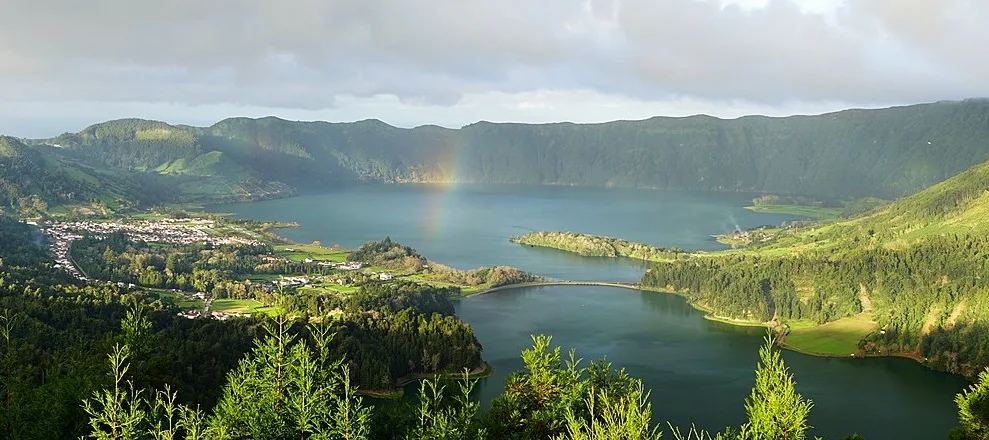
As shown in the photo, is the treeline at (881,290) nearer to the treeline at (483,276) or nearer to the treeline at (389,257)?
the treeline at (483,276)

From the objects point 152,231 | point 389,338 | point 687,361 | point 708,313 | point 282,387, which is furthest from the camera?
point 152,231

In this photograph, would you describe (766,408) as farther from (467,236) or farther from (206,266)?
(467,236)

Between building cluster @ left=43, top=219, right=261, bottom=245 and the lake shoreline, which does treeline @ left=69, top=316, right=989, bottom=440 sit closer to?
the lake shoreline

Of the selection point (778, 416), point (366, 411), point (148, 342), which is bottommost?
point (148, 342)

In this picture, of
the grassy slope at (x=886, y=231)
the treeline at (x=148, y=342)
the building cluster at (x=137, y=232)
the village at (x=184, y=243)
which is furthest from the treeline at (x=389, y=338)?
the building cluster at (x=137, y=232)

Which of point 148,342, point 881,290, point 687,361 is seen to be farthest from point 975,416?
point 881,290

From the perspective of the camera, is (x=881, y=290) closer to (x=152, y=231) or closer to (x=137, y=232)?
(x=137, y=232)
